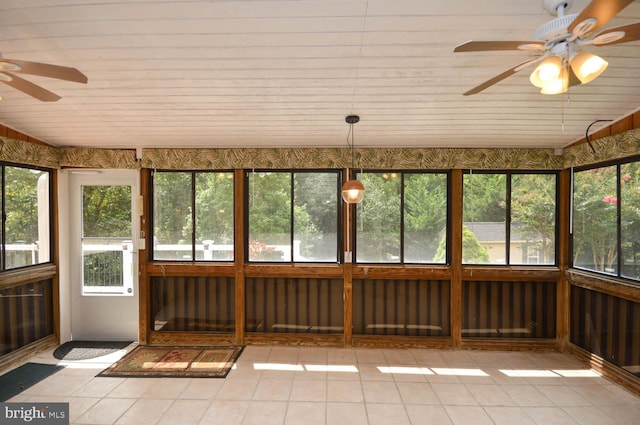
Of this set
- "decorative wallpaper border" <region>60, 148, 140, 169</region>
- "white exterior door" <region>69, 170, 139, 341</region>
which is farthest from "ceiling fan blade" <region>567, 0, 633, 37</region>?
"white exterior door" <region>69, 170, 139, 341</region>

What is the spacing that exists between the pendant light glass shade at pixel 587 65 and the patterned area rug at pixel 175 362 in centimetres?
391

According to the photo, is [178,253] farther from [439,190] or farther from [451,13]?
[451,13]

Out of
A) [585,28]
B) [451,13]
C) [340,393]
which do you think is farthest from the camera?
[340,393]

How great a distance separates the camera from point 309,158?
4.57 m

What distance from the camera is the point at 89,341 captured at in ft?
15.5

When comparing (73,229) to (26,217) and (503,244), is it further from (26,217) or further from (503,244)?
(503,244)

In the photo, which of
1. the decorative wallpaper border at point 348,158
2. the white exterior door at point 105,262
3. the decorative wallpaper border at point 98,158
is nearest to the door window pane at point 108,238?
the white exterior door at point 105,262

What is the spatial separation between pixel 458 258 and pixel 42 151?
17.3 feet

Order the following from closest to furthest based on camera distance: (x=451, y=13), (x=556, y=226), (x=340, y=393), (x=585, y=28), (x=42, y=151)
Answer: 1. (x=585, y=28)
2. (x=451, y=13)
3. (x=340, y=393)
4. (x=42, y=151)
5. (x=556, y=226)

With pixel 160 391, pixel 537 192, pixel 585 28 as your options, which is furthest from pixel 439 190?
pixel 160 391

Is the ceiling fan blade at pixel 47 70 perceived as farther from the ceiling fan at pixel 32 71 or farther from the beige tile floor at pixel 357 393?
the beige tile floor at pixel 357 393

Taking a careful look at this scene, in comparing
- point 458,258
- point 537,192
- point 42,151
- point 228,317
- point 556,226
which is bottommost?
point 228,317

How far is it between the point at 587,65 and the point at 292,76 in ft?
6.52

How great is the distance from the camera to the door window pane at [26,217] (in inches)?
160
